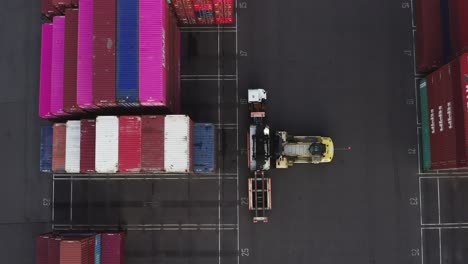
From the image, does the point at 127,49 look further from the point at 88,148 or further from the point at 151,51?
the point at 88,148

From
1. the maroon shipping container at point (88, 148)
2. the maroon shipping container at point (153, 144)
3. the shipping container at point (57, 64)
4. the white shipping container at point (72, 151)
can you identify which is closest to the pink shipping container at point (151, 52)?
the maroon shipping container at point (153, 144)

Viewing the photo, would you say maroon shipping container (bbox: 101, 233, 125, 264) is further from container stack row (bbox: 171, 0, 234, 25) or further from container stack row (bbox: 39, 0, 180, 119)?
container stack row (bbox: 171, 0, 234, 25)

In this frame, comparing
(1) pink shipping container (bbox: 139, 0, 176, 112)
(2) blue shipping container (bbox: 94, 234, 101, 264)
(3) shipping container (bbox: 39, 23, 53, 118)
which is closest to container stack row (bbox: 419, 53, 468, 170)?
(1) pink shipping container (bbox: 139, 0, 176, 112)

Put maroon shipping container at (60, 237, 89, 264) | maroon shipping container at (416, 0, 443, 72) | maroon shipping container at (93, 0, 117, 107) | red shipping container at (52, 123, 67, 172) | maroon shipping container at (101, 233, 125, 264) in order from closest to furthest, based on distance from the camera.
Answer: maroon shipping container at (93, 0, 117, 107), maroon shipping container at (60, 237, 89, 264), red shipping container at (52, 123, 67, 172), maroon shipping container at (101, 233, 125, 264), maroon shipping container at (416, 0, 443, 72)

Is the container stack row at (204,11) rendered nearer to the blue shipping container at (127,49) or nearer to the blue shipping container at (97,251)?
the blue shipping container at (127,49)

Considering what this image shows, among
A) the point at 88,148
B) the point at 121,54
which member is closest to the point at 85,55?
the point at 121,54

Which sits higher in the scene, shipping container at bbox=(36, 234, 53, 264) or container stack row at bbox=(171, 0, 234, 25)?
container stack row at bbox=(171, 0, 234, 25)

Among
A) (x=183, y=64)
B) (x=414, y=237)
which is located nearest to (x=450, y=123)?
(x=414, y=237)
